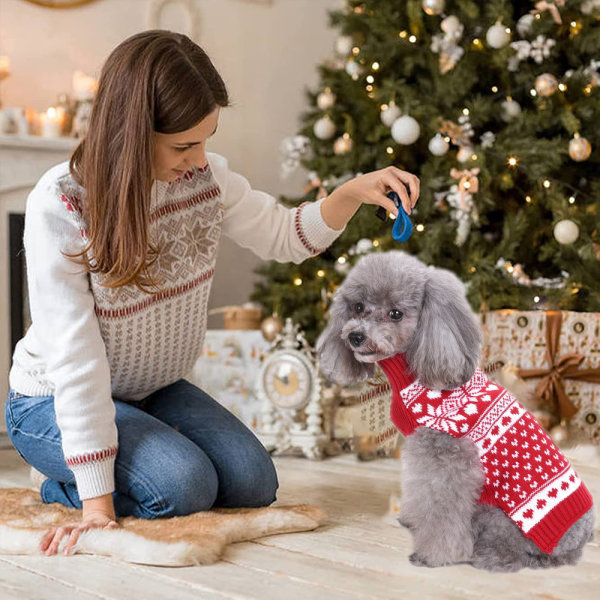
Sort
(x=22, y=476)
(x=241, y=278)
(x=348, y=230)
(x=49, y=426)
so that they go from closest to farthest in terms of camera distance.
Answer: (x=49, y=426), (x=22, y=476), (x=348, y=230), (x=241, y=278)

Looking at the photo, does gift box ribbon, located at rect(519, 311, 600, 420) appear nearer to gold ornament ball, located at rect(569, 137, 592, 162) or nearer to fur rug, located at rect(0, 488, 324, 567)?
gold ornament ball, located at rect(569, 137, 592, 162)

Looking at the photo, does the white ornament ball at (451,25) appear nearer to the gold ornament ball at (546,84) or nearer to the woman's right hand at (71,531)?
the gold ornament ball at (546,84)

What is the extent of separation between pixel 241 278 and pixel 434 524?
7.83ft

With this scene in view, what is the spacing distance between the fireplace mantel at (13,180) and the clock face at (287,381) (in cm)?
94

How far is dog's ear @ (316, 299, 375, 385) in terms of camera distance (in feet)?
4.99

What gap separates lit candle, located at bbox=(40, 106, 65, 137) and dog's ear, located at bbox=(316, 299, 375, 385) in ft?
5.86

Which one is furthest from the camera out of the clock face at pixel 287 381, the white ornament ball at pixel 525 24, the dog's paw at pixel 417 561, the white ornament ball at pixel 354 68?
the white ornament ball at pixel 354 68

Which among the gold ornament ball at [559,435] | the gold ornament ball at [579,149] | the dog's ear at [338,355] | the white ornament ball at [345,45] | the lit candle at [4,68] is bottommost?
the gold ornament ball at [559,435]

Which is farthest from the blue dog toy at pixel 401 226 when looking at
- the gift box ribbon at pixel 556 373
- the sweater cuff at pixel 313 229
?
the gift box ribbon at pixel 556 373

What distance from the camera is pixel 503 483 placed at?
1.42 meters

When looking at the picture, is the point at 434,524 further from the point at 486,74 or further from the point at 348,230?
the point at 486,74

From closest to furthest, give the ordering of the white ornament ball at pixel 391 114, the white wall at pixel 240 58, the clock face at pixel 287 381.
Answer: the clock face at pixel 287 381
the white ornament ball at pixel 391 114
the white wall at pixel 240 58

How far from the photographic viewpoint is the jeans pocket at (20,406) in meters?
1.77

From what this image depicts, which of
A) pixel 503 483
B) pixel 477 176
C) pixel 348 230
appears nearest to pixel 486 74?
pixel 477 176
